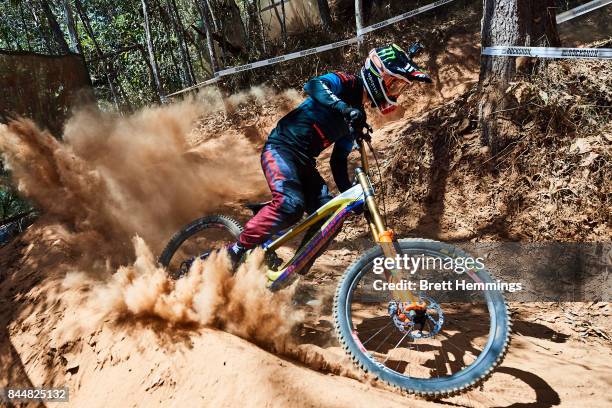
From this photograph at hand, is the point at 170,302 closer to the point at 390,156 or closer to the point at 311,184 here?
the point at 311,184

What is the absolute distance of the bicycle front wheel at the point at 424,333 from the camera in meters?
2.75

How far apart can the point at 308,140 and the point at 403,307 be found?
5.24 feet

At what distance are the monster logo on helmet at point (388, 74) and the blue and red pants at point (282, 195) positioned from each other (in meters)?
0.83

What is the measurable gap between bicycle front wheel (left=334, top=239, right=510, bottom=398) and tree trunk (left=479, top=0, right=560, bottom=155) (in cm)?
227

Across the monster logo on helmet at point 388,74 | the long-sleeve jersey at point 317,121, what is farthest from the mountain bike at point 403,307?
the long-sleeve jersey at point 317,121

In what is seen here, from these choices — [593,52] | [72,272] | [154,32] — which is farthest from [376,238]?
[154,32]

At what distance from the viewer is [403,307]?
9.95ft

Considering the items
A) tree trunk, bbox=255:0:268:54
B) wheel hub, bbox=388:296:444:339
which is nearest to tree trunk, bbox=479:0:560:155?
wheel hub, bbox=388:296:444:339

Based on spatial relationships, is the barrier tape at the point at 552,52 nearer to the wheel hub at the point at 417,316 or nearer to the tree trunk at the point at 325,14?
the wheel hub at the point at 417,316

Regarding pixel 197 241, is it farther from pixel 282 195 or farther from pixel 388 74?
pixel 388 74

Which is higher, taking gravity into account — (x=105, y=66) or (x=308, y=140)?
(x=105, y=66)

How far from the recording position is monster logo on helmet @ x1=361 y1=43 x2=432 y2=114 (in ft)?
10.5

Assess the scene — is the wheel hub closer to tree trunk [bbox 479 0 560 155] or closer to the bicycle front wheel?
the bicycle front wheel

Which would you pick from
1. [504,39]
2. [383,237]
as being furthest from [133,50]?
[383,237]
